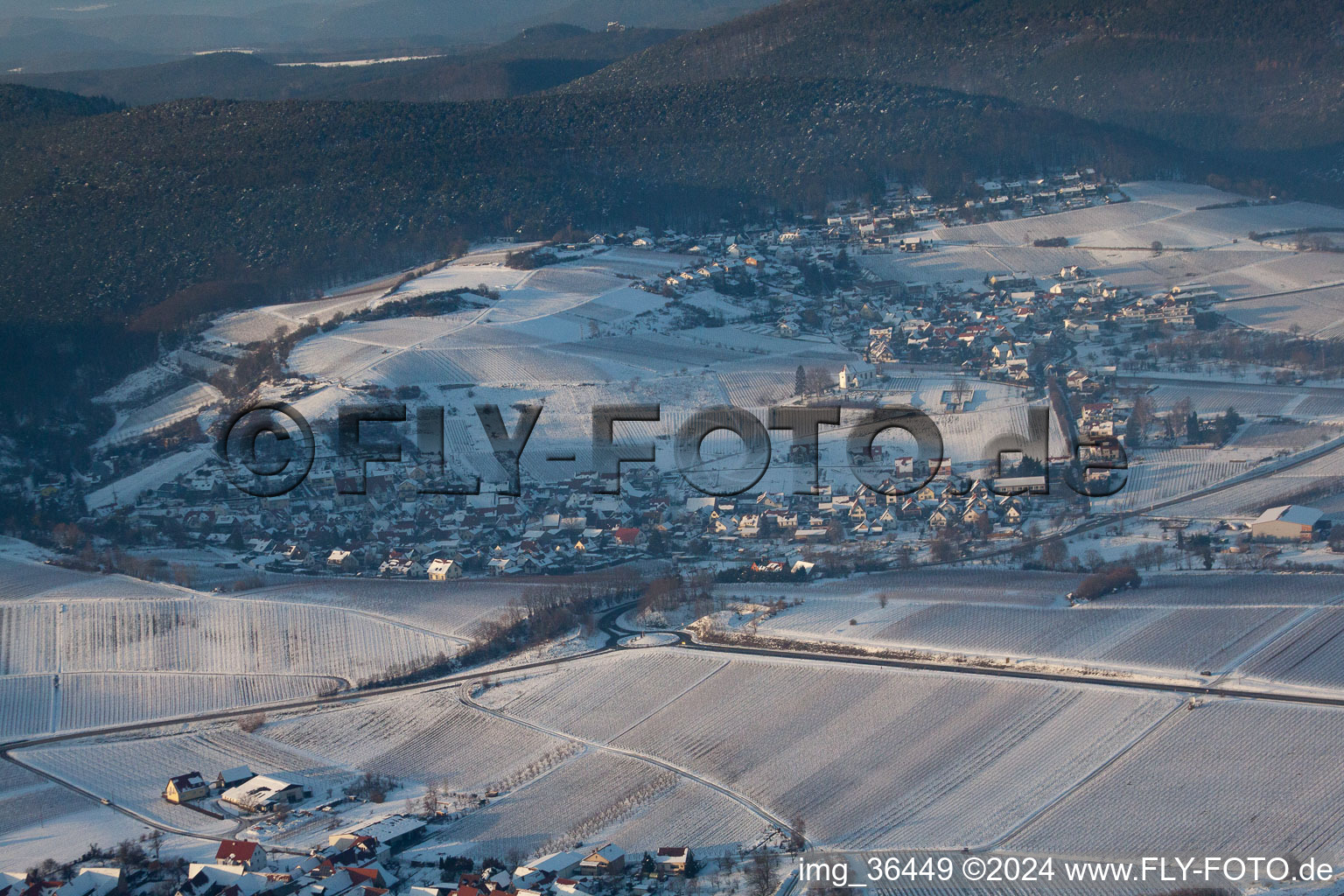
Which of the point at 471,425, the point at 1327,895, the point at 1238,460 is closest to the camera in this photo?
the point at 1327,895

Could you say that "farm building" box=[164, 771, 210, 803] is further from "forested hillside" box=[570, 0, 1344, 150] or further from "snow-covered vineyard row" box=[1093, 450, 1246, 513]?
"forested hillside" box=[570, 0, 1344, 150]

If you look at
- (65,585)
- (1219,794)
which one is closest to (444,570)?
(65,585)

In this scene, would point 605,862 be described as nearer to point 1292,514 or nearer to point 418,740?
point 418,740

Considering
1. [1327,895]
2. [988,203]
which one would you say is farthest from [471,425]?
[988,203]

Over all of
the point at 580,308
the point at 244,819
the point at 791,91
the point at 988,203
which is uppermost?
the point at 791,91

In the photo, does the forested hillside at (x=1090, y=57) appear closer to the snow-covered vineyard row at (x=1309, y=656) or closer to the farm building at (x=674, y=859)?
the snow-covered vineyard row at (x=1309, y=656)

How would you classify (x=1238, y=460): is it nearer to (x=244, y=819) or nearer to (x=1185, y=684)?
(x=1185, y=684)

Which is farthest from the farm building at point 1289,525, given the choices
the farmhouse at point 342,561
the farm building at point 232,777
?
the farm building at point 232,777
